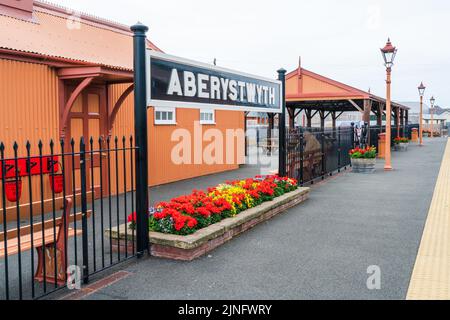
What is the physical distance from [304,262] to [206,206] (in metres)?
1.71

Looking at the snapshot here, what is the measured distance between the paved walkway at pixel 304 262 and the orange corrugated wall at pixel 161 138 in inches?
213

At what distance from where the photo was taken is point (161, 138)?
1314 centimetres

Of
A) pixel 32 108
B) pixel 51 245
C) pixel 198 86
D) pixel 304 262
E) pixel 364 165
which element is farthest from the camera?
pixel 364 165

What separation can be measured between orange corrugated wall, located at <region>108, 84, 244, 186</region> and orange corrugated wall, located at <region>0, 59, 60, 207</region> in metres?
1.95

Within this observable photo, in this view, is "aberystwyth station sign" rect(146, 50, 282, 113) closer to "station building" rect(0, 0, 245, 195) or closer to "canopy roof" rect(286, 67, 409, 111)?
"station building" rect(0, 0, 245, 195)

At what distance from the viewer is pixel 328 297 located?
4.27 metres

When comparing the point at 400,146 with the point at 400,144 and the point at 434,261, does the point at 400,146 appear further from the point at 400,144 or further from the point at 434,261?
the point at 434,261

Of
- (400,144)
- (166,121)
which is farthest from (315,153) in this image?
(400,144)

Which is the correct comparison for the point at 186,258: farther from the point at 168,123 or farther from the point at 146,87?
the point at 168,123

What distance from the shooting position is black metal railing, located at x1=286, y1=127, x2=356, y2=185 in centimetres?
Result: 1116

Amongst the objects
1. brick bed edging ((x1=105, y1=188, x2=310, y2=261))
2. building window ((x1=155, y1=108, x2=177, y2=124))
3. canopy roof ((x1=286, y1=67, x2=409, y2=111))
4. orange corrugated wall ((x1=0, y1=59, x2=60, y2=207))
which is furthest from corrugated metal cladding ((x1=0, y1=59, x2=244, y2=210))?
canopy roof ((x1=286, y1=67, x2=409, y2=111))

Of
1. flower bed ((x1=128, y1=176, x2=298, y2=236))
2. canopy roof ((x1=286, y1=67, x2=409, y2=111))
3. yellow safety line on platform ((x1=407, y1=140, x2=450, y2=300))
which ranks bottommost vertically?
yellow safety line on platform ((x1=407, y1=140, x2=450, y2=300))
